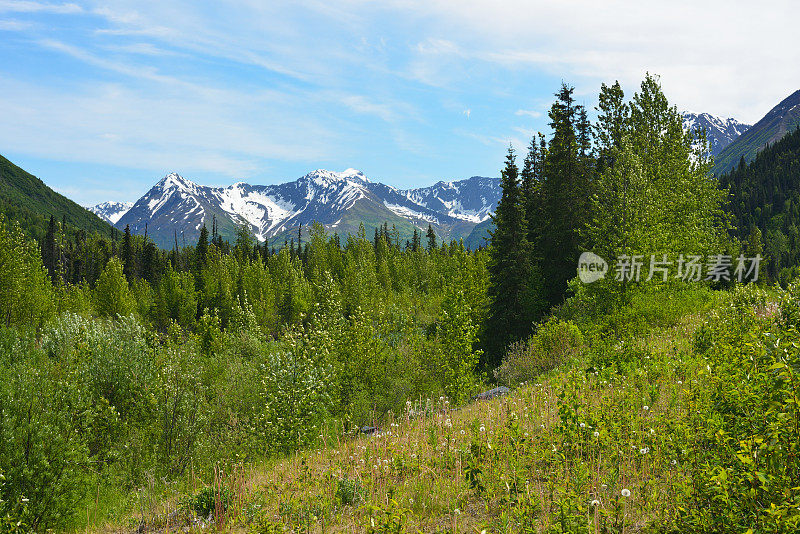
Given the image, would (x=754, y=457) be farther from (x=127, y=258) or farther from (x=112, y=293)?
(x=127, y=258)

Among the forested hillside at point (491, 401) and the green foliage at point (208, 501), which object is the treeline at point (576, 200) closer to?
the forested hillside at point (491, 401)

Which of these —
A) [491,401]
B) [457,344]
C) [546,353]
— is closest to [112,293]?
[457,344]

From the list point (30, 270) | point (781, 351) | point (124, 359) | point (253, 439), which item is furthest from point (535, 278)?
point (30, 270)

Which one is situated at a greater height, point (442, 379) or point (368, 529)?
point (368, 529)

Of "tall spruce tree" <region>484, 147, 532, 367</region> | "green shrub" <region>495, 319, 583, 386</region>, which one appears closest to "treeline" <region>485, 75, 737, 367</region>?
"tall spruce tree" <region>484, 147, 532, 367</region>

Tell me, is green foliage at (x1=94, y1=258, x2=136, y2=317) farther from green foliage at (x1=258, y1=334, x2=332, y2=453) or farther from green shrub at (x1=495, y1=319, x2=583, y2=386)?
green shrub at (x1=495, y1=319, x2=583, y2=386)

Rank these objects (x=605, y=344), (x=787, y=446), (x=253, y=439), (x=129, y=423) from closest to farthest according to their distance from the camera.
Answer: (x=787, y=446) < (x=605, y=344) < (x=253, y=439) < (x=129, y=423)

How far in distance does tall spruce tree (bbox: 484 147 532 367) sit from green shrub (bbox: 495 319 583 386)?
37.7ft

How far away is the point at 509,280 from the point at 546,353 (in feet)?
43.1

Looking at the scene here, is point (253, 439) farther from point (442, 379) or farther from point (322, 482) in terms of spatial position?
point (442, 379)

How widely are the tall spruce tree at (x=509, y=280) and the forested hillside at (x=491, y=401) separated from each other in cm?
15

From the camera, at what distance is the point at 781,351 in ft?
14.1

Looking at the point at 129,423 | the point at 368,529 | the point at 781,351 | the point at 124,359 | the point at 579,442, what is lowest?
the point at 129,423

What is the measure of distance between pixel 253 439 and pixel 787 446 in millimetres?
13322
